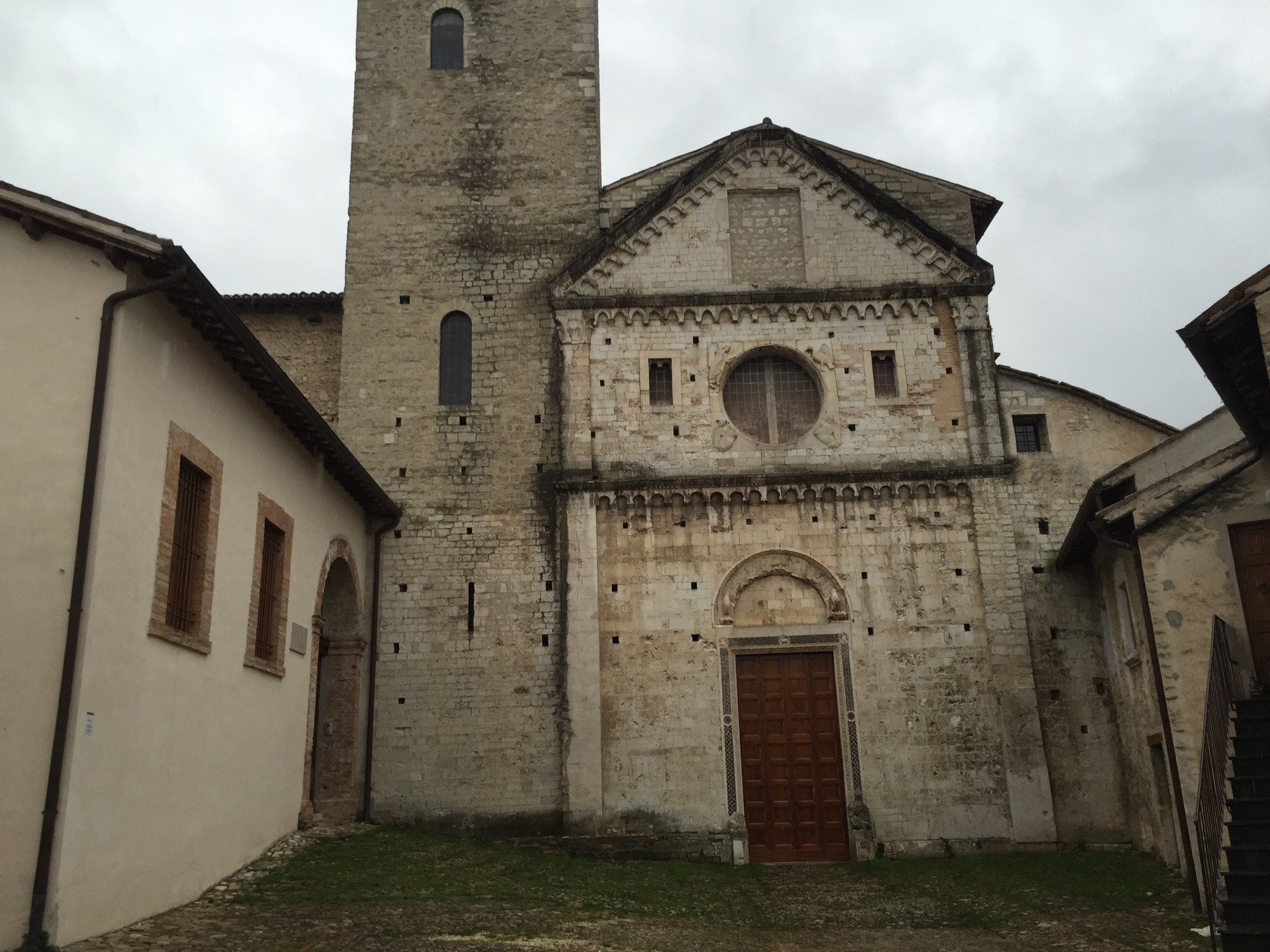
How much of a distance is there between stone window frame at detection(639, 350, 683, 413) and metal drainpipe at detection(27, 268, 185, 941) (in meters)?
9.40

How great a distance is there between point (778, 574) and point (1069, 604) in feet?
15.0

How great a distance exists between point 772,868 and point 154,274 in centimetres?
1133

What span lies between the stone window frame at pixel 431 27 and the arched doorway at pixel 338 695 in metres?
9.56

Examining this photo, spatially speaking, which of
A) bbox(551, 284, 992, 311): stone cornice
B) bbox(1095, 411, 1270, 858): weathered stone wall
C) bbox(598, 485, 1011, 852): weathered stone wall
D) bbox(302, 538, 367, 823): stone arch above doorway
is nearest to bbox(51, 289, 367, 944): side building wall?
bbox(302, 538, 367, 823): stone arch above doorway

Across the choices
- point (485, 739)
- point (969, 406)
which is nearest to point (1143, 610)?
point (969, 406)

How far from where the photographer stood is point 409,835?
15.8m

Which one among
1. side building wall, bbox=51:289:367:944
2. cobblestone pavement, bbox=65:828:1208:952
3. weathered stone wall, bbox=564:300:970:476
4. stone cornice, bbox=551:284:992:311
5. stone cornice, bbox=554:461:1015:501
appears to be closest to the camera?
side building wall, bbox=51:289:367:944

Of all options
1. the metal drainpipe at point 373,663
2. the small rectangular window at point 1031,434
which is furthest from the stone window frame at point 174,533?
the small rectangular window at point 1031,434

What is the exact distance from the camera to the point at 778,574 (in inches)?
706

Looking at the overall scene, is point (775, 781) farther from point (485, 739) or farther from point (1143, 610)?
point (1143, 610)

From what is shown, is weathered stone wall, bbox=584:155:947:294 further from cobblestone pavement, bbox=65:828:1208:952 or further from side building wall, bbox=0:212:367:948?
cobblestone pavement, bbox=65:828:1208:952

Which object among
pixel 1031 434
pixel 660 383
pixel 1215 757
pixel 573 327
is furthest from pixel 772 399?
pixel 1215 757

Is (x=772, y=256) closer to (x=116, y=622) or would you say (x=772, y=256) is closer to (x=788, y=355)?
(x=788, y=355)

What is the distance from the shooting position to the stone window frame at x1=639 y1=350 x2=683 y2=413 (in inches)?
735
